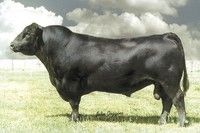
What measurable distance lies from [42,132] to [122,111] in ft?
19.6

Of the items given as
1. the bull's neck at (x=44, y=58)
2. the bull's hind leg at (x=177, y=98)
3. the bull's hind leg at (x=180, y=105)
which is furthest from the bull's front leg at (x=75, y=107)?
the bull's hind leg at (x=180, y=105)

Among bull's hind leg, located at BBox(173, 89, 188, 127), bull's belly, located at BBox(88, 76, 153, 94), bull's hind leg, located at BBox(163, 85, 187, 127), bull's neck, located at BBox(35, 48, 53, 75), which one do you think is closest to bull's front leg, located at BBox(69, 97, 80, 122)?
bull's belly, located at BBox(88, 76, 153, 94)

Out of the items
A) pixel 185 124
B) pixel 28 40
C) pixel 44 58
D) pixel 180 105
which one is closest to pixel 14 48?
pixel 28 40

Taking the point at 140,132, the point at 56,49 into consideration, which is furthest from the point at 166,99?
the point at 56,49

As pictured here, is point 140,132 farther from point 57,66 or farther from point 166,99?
point 57,66

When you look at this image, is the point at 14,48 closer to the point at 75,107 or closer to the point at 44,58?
the point at 44,58

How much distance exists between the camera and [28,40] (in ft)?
49.3

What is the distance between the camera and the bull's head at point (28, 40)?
49.2 ft

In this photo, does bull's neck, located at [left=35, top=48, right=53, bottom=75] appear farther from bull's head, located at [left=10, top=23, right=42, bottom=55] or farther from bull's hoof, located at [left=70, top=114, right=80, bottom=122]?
bull's hoof, located at [left=70, top=114, right=80, bottom=122]

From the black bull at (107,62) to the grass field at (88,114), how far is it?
2.63 ft

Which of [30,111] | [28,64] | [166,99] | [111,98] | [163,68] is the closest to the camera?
[163,68]

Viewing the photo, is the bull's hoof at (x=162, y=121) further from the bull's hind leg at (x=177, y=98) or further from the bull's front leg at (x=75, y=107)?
the bull's front leg at (x=75, y=107)

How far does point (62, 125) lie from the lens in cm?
1381

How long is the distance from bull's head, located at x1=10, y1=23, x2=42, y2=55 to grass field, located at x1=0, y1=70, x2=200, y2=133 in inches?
80.6
